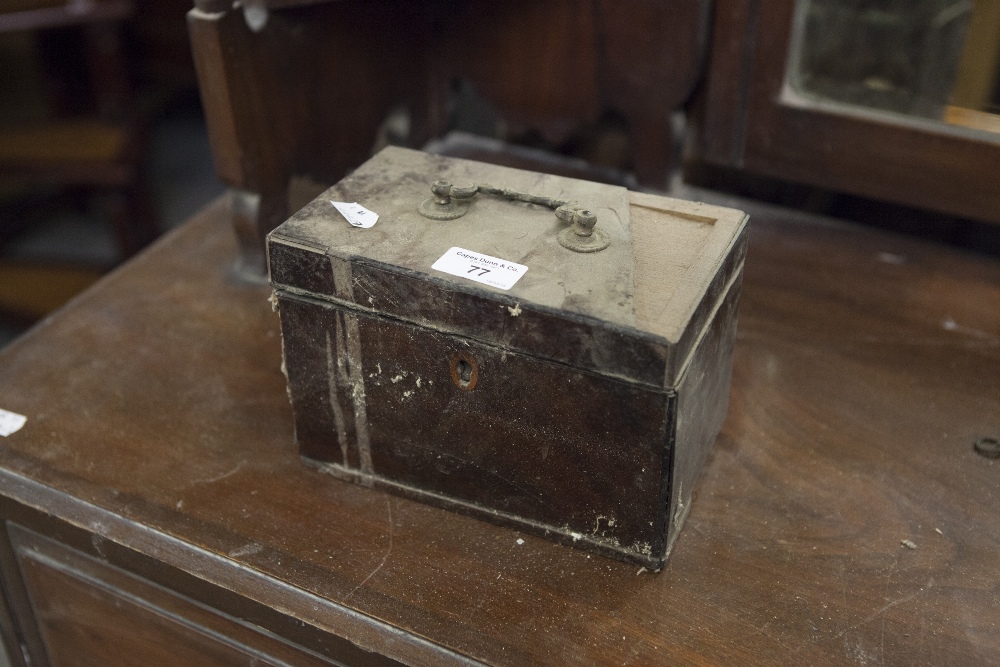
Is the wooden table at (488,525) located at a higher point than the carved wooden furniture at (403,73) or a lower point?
lower

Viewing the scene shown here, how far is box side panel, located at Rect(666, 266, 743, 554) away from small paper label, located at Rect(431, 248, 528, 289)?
0.14 metres

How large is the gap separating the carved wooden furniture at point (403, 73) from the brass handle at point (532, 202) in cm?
32

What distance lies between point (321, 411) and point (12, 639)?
457 millimetres

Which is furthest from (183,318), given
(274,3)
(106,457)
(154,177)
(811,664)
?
(154,177)

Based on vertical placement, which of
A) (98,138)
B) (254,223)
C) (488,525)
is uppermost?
(254,223)

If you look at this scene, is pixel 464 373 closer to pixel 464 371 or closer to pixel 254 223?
pixel 464 371

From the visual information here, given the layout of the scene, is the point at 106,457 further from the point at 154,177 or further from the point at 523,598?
the point at 154,177

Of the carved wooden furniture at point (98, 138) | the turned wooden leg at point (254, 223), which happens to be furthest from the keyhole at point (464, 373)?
the carved wooden furniture at point (98, 138)

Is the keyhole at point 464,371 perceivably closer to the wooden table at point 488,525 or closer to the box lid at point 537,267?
the box lid at point 537,267

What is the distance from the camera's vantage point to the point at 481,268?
0.76 metres

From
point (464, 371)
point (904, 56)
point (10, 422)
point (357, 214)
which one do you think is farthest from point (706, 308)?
point (10, 422)

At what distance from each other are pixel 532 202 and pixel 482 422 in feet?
0.63

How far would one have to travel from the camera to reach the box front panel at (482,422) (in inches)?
29.5

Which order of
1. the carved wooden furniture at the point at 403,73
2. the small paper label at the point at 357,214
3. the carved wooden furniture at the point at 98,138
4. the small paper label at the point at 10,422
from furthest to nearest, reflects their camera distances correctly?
the carved wooden furniture at the point at 98,138, the carved wooden furniture at the point at 403,73, the small paper label at the point at 10,422, the small paper label at the point at 357,214
